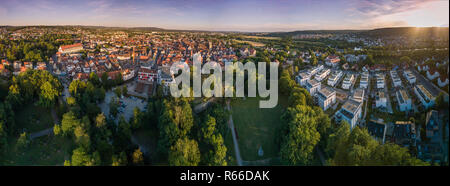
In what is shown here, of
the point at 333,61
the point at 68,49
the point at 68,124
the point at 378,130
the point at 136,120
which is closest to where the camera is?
the point at 68,124

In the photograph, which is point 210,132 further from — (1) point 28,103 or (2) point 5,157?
(1) point 28,103

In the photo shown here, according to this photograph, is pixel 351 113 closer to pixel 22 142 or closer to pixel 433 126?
pixel 433 126

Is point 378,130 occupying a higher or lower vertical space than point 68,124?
lower

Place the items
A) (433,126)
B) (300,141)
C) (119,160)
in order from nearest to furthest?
(433,126) → (119,160) → (300,141)

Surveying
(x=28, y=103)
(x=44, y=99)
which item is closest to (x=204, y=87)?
(x=44, y=99)

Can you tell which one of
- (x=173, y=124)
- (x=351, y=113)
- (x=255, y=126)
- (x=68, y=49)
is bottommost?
(x=255, y=126)

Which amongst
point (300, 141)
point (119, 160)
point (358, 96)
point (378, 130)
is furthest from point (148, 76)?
point (378, 130)
